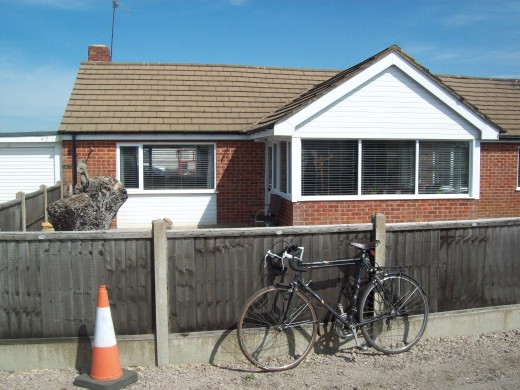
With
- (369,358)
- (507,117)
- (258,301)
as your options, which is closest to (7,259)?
(258,301)

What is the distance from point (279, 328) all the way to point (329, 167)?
5390 millimetres

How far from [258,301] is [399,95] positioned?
6.42m

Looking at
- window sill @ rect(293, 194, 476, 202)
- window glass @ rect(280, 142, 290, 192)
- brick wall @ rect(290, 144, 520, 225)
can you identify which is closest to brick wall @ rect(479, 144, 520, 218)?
brick wall @ rect(290, 144, 520, 225)

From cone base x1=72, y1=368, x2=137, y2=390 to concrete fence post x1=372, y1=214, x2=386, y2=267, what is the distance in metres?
2.77

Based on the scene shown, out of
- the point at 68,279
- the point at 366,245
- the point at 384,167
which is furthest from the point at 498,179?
the point at 68,279

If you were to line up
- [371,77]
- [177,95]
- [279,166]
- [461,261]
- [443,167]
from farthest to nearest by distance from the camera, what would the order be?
[177,95], [279,166], [443,167], [371,77], [461,261]

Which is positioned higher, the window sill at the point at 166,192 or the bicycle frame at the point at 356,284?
the window sill at the point at 166,192

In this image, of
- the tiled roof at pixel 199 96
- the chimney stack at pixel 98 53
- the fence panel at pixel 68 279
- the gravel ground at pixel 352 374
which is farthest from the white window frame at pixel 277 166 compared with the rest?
Result: the chimney stack at pixel 98 53

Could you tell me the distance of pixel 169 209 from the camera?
12.6 metres

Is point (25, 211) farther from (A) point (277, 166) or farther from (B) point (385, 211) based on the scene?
(B) point (385, 211)

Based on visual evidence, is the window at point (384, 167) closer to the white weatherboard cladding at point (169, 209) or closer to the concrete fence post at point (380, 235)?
the white weatherboard cladding at point (169, 209)

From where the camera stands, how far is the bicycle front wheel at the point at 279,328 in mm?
4926

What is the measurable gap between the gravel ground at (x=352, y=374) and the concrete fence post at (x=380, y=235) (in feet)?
3.24

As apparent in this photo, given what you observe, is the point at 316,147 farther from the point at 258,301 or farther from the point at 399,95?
the point at 258,301
